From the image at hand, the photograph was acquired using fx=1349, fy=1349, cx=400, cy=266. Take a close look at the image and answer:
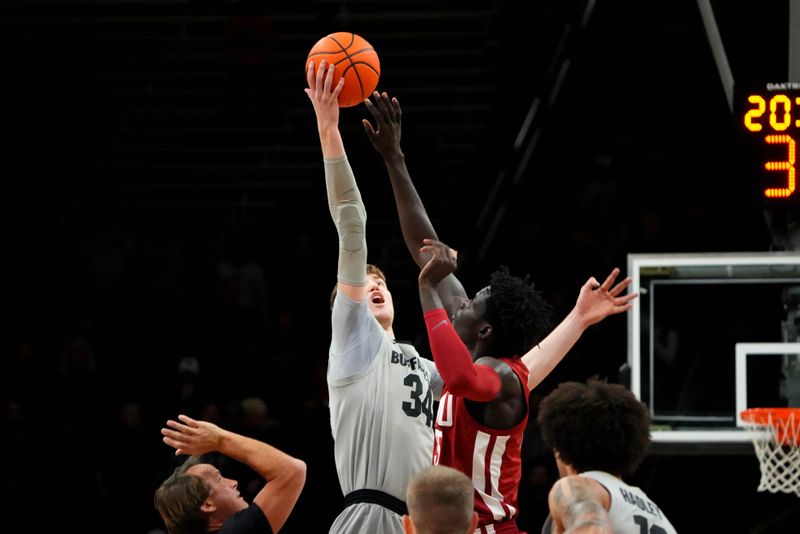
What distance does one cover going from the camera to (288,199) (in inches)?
507

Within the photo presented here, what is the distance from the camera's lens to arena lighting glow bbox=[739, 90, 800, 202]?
7.65m

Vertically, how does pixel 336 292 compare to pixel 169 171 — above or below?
below

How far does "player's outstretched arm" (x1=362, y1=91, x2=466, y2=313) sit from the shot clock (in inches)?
99.0

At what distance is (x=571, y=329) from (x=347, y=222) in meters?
1.33

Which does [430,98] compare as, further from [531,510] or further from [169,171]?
[531,510]

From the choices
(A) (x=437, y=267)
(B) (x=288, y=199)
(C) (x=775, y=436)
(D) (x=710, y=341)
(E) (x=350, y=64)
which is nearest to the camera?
(A) (x=437, y=267)

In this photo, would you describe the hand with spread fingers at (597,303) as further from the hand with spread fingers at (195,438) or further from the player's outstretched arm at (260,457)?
the hand with spread fingers at (195,438)

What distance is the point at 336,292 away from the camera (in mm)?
5332

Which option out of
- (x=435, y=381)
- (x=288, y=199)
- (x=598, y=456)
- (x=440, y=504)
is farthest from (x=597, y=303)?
(x=288, y=199)

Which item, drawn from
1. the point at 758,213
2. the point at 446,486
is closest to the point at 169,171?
the point at 758,213

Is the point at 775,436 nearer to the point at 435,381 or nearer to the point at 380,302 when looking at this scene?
the point at 435,381

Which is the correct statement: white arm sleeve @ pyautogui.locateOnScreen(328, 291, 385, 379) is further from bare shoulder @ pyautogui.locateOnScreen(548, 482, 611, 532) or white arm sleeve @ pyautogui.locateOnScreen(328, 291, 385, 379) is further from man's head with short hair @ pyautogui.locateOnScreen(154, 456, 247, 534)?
bare shoulder @ pyautogui.locateOnScreen(548, 482, 611, 532)

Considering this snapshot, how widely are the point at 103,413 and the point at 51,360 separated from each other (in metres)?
1.27

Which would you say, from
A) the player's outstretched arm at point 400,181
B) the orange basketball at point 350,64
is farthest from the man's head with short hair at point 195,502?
the orange basketball at point 350,64
